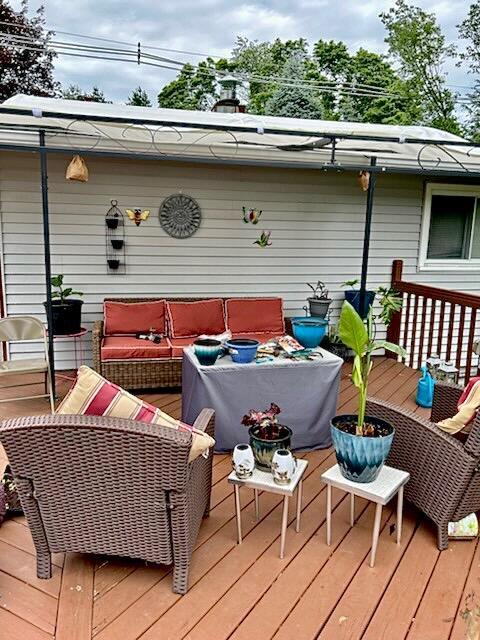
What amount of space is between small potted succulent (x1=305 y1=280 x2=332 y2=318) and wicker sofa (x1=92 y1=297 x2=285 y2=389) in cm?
69

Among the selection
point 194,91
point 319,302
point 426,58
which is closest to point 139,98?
point 194,91

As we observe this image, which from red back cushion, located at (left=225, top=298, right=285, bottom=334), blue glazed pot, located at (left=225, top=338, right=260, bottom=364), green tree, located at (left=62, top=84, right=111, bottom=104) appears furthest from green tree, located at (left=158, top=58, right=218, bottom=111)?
blue glazed pot, located at (left=225, top=338, right=260, bottom=364)

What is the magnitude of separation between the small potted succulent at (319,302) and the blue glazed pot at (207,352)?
2791 millimetres

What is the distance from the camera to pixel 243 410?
364 cm

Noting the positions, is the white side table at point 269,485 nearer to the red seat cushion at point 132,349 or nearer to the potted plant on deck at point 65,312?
the red seat cushion at point 132,349

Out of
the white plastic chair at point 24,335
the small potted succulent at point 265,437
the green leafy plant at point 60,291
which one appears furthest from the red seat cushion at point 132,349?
the small potted succulent at point 265,437

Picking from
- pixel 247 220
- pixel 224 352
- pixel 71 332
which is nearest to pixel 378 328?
pixel 247 220

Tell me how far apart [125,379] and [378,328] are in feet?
12.0

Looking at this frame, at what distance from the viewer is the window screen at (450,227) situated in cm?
675

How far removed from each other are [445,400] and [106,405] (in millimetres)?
2357

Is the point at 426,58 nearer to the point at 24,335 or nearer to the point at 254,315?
the point at 254,315

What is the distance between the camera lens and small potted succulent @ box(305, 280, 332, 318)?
6.12 m

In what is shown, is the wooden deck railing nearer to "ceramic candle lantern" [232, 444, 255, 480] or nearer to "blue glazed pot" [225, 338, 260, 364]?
"blue glazed pot" [225, 338, 260, 364]

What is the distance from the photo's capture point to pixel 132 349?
4848 millimetres
